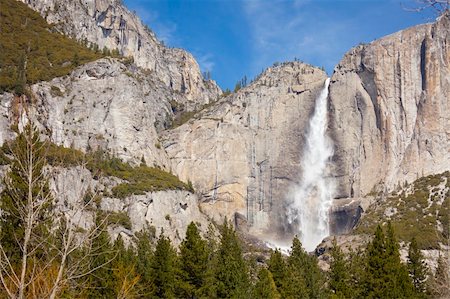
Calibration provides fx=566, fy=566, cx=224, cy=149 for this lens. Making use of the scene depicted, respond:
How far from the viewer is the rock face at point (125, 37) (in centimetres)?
15625

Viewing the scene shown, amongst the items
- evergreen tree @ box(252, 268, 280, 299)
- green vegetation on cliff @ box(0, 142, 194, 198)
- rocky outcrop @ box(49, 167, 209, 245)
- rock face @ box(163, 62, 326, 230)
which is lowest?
evergreen tree @ box(252, 268, 280, 299)

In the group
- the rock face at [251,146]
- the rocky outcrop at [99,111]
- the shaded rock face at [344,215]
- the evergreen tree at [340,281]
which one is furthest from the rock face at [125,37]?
the evergreen tree at [340,281]

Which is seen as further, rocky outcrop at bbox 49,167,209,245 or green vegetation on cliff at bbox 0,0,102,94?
green vegetation on cliff at bbox 0,0,102,94

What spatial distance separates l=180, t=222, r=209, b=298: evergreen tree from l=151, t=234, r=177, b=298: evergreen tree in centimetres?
116

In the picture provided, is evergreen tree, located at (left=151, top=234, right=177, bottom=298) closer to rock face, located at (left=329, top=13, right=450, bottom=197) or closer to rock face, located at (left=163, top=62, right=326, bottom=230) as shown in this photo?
rock face, located at (left=163, top=62, right=326, bottom=230)

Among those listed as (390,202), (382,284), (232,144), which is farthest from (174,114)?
(382,284)

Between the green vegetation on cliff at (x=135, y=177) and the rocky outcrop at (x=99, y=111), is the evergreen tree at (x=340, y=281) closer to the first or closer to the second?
the green vegetation on cliff at (x=135, y=177)

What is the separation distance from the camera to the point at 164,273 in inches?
1903

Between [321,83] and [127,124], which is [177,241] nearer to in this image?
[127,124]

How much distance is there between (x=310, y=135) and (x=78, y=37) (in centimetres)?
7058

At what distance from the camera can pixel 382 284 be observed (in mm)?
46000

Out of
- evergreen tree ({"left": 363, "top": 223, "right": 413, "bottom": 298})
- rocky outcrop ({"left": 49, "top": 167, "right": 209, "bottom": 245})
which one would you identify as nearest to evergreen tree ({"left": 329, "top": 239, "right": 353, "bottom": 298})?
evergreen tree ({"left": 363, "top": 223, "right": 413, "bottom": 298})

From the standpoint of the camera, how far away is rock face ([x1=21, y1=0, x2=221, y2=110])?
156250 mm

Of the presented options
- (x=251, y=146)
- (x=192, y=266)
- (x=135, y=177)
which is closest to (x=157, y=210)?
(x=135, y=177)
